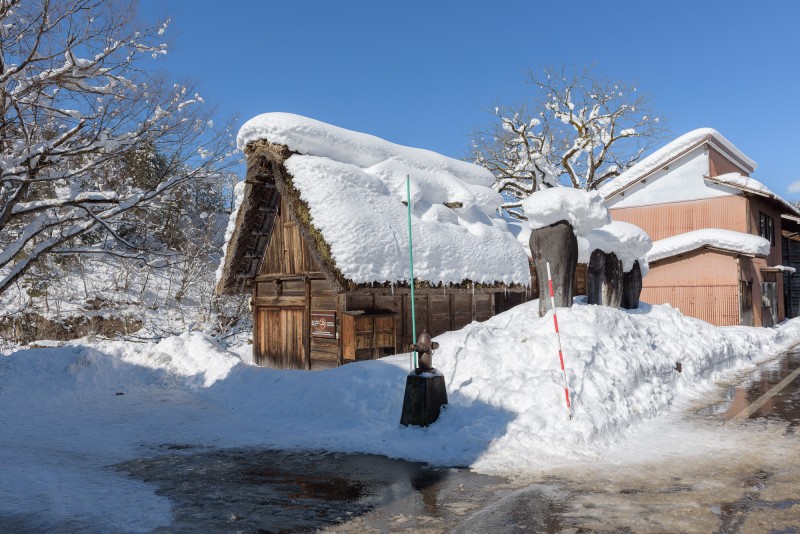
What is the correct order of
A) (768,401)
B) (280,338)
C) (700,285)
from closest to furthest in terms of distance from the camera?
(768,401)
(280,338)
(700,285)

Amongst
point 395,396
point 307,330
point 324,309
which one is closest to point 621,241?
point 324,309

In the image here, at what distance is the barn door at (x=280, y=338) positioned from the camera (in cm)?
1373

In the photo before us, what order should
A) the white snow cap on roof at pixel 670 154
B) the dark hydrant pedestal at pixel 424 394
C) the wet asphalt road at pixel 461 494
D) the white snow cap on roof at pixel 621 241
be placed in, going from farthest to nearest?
1. the white snow cap on roof at pixel 670 154
2. the white snow cap on roof at pixel 621 241
3. the dark hydrant pedestal at pixel 424 394
4. the wet asphalt road at pixel 461 494

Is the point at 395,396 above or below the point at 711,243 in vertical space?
below

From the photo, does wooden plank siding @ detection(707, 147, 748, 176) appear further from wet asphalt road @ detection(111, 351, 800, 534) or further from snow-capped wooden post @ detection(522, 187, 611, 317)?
wet asphalt road @ detection(111, 351, 800, 534)

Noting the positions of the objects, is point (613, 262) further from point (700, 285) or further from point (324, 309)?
point (700, 285)

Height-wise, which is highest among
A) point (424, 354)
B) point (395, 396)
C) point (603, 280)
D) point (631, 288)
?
point (603, 280)

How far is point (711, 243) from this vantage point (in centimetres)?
2355

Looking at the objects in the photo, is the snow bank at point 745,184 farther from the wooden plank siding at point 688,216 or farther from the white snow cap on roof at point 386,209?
the white snow cap on roof at point 386,209

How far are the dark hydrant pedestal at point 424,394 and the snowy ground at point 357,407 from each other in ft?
0.55

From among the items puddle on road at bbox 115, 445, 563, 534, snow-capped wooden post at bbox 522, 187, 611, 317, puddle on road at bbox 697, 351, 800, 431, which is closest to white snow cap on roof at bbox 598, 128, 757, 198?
puddle on road at bbox 697, 351, 800, 431

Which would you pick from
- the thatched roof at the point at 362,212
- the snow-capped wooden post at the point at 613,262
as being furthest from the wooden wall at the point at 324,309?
the snow-capped wooden post at the point at 613,262

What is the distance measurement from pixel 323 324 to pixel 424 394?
17.9ft

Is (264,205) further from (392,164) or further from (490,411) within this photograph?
(490,411)
